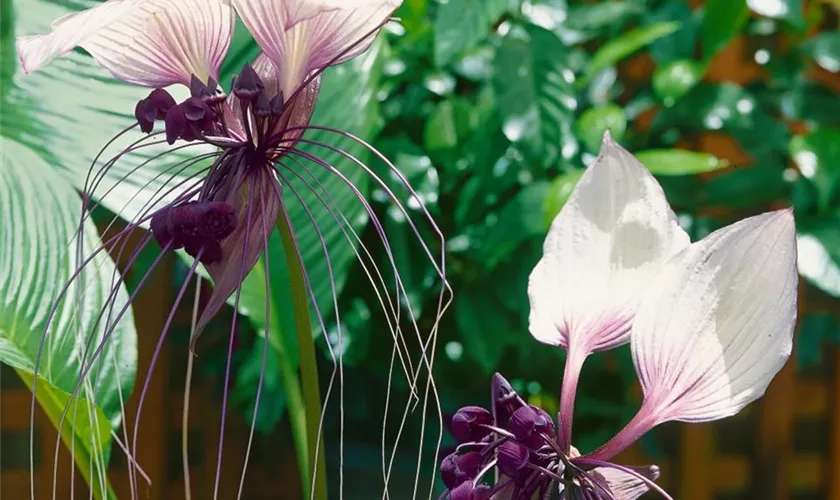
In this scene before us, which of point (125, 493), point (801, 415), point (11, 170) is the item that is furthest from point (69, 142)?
point (801, 415)

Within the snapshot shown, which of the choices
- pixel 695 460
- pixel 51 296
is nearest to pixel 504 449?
pixel 51 296

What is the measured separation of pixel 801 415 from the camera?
1468 millimetres

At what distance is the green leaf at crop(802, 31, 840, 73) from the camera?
0.83 meters

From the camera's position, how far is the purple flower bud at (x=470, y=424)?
212 millimetres

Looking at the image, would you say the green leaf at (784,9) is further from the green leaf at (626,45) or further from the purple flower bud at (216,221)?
the purple flower bud at (216,221)

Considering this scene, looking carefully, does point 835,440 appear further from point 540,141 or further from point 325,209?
point 325,209

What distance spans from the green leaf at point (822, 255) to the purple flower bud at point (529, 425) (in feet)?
1.92

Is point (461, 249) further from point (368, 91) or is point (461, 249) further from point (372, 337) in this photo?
point (368, 91)

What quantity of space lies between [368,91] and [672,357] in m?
0.28

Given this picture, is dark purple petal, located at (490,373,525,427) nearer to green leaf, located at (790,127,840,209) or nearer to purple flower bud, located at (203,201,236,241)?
purple flower bud, located at (203,201,236,241)

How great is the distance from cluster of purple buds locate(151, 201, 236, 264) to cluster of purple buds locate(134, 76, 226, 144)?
0.05 ft

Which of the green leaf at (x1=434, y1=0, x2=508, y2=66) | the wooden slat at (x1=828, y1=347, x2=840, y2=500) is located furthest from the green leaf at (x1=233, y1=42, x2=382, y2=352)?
the wooden slat at (x1=828, y1=347, x2=840, y2=500)

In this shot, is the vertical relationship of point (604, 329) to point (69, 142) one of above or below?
below

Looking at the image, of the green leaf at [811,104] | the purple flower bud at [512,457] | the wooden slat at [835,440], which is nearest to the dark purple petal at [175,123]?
the purple flower bud at [512,457]
